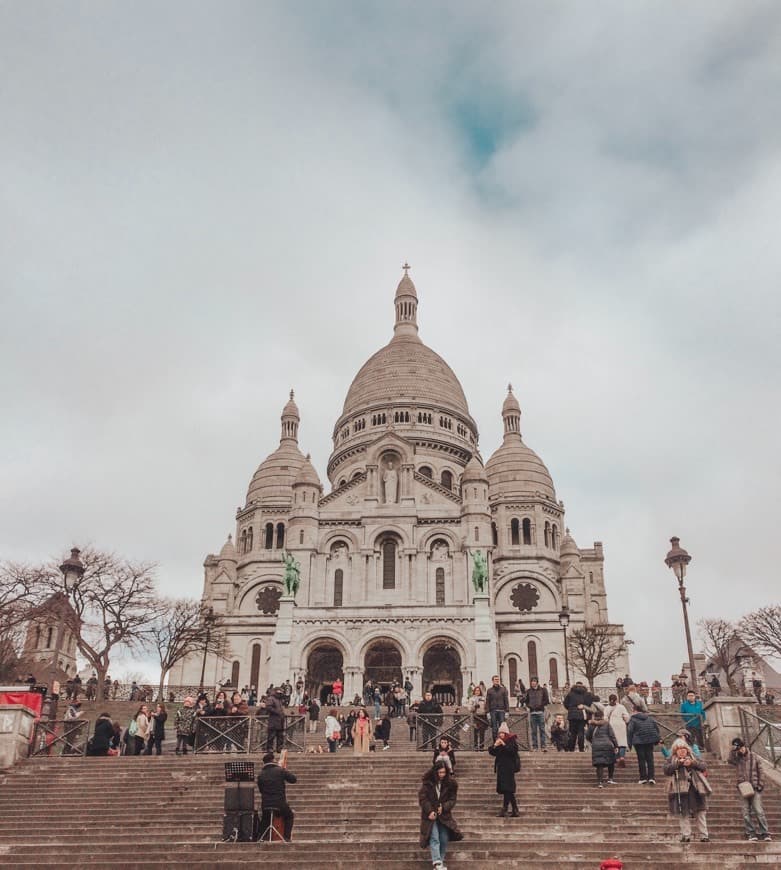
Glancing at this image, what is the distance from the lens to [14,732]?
70.6ft

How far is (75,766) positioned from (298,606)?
3014 centimetres

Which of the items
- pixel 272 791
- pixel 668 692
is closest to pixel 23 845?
pixel 272 791

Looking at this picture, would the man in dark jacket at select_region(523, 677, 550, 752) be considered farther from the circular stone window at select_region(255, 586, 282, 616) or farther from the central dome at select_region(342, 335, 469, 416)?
the central dome at select_region(342, 335, 469, 416)

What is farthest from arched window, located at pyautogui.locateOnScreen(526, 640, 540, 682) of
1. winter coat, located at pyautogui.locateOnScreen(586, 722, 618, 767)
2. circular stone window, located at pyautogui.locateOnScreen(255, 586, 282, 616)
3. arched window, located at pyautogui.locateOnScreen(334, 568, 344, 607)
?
winter coat, located at pyautogui.locateOnScreen(586, 722, 618, 767)

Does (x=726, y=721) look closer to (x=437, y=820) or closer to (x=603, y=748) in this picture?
(x=603, y=748)

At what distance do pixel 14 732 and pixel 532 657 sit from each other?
39.1 metres

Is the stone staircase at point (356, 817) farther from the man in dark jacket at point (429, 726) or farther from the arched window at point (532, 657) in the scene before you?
the arched window at point (532, 657)

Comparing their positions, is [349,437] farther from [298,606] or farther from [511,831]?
[511,831]

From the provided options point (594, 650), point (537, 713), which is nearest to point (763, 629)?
point (594, 650)

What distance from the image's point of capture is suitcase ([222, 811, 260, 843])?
1533 centimetres

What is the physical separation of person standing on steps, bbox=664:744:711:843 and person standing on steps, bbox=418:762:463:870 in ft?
12.1

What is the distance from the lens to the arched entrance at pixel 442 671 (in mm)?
50125

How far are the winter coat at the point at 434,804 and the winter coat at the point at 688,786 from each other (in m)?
3.68

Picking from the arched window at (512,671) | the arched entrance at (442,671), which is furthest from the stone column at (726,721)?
the arched window at (512,671)
